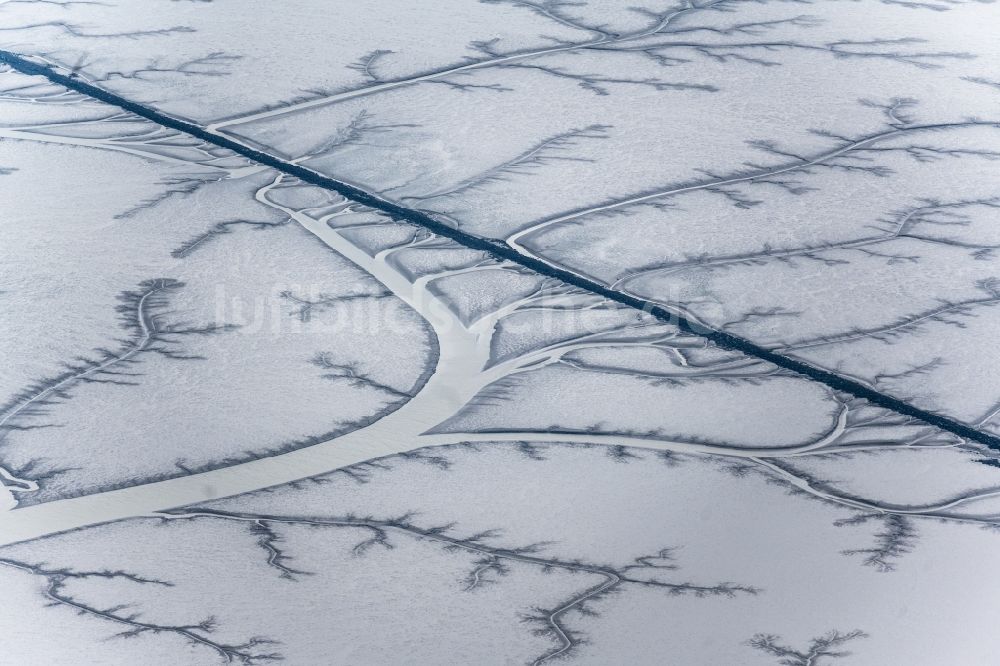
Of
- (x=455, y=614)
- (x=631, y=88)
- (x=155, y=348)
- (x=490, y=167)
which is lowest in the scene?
(x=455, y=614)

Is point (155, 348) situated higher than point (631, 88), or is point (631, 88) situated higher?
→ point (631, 88)

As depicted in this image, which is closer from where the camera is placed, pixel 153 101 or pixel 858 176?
pixel 858 176

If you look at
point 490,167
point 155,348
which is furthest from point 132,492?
point 490,167

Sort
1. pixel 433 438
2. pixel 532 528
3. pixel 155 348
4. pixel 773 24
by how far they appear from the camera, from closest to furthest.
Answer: pixel 532 528, pixel 433 438, pixel 155 348, pixel 773 24

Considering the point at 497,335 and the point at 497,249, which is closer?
the point at 497,335

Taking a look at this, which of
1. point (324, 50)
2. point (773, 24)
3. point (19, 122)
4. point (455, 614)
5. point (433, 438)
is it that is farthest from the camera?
point (773, 24)

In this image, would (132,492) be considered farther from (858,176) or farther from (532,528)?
(858,176)

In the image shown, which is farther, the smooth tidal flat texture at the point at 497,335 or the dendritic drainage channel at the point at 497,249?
the dendritic drainage channel at the point at 497,249

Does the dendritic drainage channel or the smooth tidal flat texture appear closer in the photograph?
the smooth tidal flat texture
